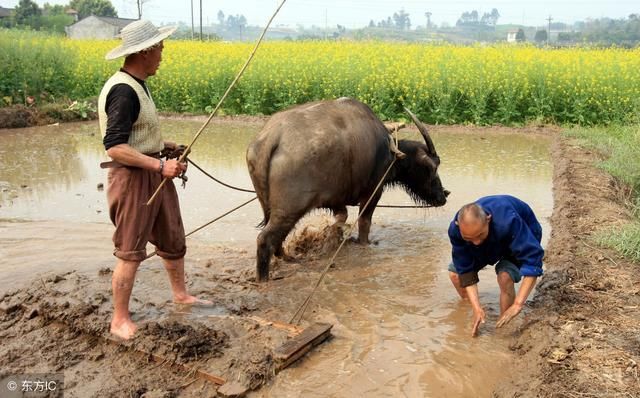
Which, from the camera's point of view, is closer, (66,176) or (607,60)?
(66,176)

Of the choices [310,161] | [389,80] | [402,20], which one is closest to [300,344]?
[310,161]

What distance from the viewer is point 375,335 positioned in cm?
398

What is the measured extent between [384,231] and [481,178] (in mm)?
2672

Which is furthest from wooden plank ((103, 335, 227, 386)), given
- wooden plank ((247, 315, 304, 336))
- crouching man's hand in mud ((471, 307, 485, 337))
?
crouching man's hand in mud ((471, 307, 485, 337))

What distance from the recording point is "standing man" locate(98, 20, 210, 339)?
348 centimetres

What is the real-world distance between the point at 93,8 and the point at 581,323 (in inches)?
2753

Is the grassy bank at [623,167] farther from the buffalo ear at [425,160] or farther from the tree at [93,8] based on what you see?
the tree at [93,8]

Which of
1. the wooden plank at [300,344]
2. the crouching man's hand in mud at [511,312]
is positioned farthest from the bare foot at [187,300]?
the crouching man's hand in mud at [511,312]

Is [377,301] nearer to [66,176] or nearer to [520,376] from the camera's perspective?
[520,376]

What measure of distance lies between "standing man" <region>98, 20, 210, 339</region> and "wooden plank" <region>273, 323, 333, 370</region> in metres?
0.98

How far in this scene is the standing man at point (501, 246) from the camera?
358 centimetres

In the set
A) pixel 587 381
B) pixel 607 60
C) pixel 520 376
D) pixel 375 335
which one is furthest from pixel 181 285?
pixel 607 60

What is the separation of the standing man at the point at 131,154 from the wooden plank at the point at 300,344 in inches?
38.4

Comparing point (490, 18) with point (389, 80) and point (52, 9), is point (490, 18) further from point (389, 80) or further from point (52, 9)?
point (389, 80)
